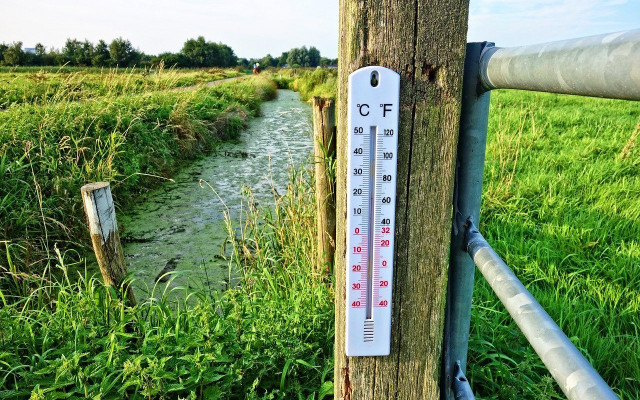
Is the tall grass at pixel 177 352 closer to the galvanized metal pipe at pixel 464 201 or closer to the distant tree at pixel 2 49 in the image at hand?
the galvanized metal pipe at pixel 464 201

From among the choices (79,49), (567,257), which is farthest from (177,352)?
(79,49)

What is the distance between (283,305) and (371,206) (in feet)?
4.68

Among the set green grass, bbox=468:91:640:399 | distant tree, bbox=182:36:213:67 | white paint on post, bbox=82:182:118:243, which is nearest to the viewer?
green grass, bbox=468:91:640:399

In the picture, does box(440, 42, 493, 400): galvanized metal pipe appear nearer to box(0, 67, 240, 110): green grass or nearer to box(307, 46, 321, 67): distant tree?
box(0, 67, 240, 110): green grass

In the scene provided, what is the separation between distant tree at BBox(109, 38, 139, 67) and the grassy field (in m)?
36.8

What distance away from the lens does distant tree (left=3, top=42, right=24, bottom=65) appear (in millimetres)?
26781

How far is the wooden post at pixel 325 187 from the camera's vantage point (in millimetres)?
2566

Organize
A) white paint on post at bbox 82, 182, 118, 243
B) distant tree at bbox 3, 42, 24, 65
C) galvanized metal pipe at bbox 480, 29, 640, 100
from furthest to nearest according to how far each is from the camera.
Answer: distant tree at bbox 3, 42, 24, 65 < white paint on post at bbox 82, 182, 118, 243 < galvanized metal pipe at bbox 480, 29, 640, 100

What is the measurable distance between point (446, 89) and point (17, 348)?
6.81 ft

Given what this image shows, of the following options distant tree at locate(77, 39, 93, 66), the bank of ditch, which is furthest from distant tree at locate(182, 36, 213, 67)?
the bank of ditch

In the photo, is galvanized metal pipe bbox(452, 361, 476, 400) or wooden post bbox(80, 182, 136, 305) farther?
wooden post bbox(80, 182, 136, 305)

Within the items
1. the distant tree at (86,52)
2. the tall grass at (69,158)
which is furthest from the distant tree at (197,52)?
the tall grass at (69,158)

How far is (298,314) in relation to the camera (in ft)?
6.13

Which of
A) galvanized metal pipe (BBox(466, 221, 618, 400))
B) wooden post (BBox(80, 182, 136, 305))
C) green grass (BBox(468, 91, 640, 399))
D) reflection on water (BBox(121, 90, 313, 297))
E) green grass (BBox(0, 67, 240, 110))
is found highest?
green grass (BBox(0, 67, 240, 110))
